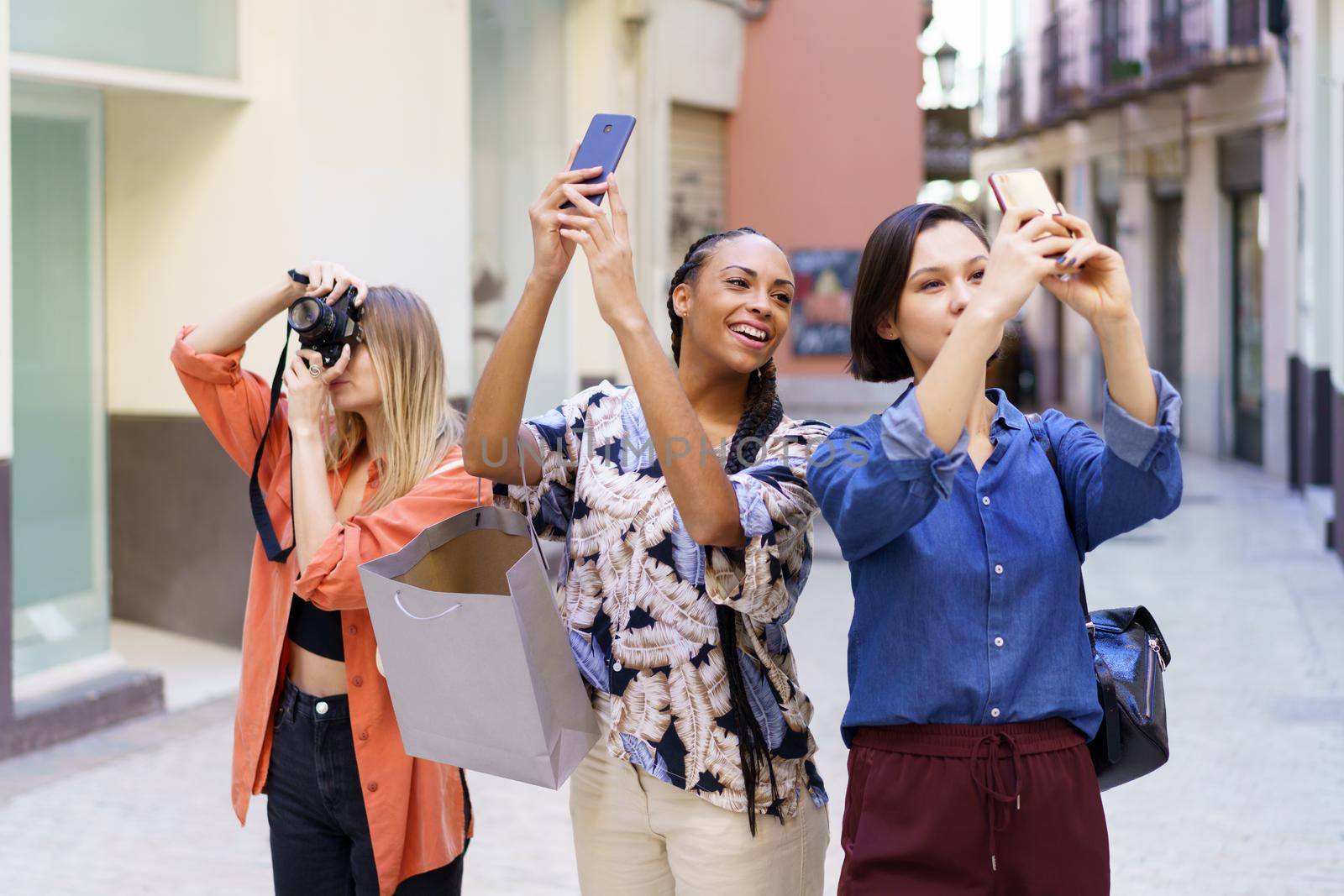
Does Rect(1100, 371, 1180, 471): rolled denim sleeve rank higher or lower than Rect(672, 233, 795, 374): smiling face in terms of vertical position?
lower

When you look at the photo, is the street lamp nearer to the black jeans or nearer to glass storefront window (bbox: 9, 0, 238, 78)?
glass storefront window (bbox: 9, 0, 238, 78)

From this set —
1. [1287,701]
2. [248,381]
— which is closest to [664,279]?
[1287,701]

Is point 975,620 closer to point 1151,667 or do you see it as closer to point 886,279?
point 1151,667

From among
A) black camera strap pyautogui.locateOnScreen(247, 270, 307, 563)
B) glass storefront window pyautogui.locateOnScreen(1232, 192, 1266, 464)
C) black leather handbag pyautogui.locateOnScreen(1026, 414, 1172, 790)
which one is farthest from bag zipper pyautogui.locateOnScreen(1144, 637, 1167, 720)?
glass storefront window pyautogui.locateOnScreen(1232, 192, 1266, 464)

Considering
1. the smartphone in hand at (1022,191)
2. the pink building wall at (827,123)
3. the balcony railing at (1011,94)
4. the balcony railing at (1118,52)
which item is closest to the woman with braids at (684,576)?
the smartphone in hand at (1022,191)

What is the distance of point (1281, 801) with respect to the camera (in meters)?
5.63

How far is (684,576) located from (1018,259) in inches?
31.9

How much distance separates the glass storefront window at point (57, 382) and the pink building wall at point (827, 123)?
7.04m

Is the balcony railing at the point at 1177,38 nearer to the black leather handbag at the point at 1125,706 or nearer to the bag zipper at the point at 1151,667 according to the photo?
the bag zipper at the point at 1151,667

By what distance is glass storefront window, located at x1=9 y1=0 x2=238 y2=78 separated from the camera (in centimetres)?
617

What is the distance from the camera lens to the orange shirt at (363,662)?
115 inches

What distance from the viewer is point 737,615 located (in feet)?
8.33

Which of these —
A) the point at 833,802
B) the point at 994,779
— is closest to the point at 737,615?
the point at 994,779

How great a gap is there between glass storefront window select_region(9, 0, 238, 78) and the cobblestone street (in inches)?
113
